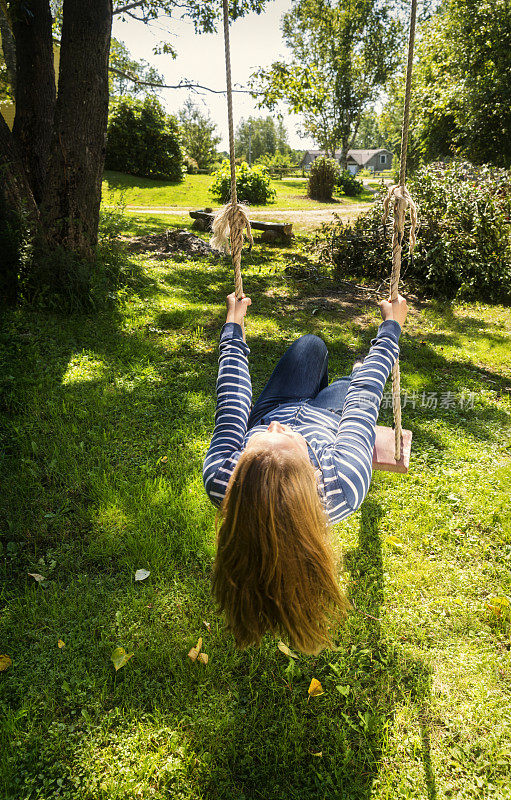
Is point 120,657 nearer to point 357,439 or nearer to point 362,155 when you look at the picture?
point 357,439

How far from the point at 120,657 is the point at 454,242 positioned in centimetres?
752

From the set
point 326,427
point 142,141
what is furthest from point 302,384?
point 142,141

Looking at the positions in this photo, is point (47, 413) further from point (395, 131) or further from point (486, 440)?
point (395, 131)

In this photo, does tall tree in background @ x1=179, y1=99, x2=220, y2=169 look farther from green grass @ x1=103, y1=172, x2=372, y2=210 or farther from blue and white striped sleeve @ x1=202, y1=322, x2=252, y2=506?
blue and white striped sleeve @ x1=202, y1=322, x2=252, y2=506

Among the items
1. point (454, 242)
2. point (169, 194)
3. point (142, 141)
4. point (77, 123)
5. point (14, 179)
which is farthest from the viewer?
point (142, 141)

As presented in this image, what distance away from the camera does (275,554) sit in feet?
4.46

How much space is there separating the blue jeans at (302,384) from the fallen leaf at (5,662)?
4.87 feet

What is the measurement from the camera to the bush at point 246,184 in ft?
45.8

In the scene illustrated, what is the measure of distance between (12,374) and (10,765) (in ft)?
9.83

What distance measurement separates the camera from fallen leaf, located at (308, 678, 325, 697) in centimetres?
196

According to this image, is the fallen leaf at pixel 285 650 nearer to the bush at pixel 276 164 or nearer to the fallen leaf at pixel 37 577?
the fallen leaf at pixel 37 577

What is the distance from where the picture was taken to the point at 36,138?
5.63m

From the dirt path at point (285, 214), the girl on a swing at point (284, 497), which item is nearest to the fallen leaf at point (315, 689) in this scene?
the girl on a swing at point (284, 497)

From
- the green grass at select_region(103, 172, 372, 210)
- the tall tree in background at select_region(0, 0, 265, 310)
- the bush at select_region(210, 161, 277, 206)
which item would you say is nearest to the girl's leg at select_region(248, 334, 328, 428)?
the tall tree in background at select_region(0, 0, 265, 310)
